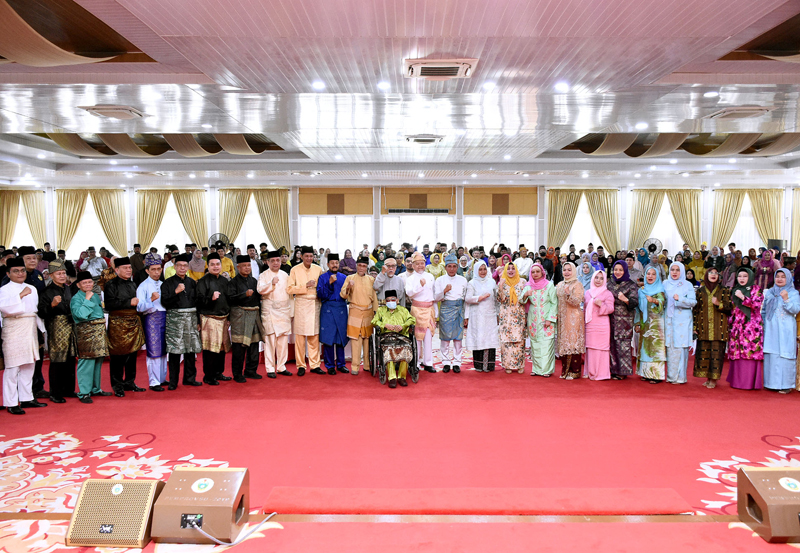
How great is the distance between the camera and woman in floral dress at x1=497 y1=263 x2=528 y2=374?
604 cm

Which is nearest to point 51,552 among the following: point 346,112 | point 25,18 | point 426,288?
point 25,18

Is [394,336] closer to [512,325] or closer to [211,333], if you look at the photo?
[512,325]

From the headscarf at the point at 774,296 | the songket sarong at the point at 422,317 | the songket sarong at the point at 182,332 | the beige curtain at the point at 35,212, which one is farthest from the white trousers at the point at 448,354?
the beige curtain at the point at 35,212

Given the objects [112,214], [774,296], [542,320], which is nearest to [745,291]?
[774,296]

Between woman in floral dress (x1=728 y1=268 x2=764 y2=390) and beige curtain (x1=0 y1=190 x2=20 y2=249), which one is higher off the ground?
beige curtain (x1=0 y1=190 x2=20 y2=249)

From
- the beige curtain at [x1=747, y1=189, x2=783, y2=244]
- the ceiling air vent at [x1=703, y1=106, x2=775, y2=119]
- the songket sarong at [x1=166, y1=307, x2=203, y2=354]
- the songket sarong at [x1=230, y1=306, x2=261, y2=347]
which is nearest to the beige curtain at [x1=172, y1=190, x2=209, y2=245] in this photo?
the songket sarong at [x1=230, y1=306, x2=261, y2=347]

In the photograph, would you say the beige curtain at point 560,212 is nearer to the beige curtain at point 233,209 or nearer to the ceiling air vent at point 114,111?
the beige curtain at point 233,209

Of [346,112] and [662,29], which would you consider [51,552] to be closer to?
[662,29]

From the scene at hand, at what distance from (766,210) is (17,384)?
18.1 metres

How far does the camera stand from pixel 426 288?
6.19 meters

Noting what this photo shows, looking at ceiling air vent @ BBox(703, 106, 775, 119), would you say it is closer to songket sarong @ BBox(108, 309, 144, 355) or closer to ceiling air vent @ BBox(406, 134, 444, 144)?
ceiling air vent @ BBox(406, 134, 444, 144)

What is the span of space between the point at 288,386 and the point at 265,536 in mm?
3182

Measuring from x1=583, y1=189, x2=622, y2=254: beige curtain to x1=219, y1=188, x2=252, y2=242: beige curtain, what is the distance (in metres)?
9.98

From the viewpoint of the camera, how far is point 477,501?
2.88 metres
